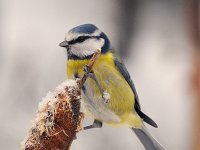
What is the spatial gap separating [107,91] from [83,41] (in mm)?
105

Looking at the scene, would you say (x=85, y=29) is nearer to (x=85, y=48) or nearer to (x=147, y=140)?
(x=85, y=48)

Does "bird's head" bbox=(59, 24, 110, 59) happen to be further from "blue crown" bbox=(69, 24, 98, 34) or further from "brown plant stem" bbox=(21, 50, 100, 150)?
"brown plant stem" bbox=(21, 50, 100, 150)

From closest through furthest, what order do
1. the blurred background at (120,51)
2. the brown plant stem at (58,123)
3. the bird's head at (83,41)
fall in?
the brown plant stem at (58,123) → the bird's head at (83,41) → the blurred background at (120,51)

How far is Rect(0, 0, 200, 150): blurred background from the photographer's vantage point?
1.19m

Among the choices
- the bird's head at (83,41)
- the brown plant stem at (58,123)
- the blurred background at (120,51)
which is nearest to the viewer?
the brown plant stem at (58,123)

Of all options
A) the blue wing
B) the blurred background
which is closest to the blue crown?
the blue wing

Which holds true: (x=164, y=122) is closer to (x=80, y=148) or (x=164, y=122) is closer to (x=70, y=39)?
(x=80, y=148)

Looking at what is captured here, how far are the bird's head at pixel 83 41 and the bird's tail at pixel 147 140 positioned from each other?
0.15m

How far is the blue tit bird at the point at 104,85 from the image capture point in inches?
30.5

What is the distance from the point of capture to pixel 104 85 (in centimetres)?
85

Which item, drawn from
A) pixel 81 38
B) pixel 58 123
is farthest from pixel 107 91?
pixel 58 123

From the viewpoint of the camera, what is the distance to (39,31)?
4.36 ft

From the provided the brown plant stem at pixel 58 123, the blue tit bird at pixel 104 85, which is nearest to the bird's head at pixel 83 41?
the blue tit bird at pixel 104 85

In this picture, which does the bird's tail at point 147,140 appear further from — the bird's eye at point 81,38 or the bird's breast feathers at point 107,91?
the bird's eye at point 81,38
